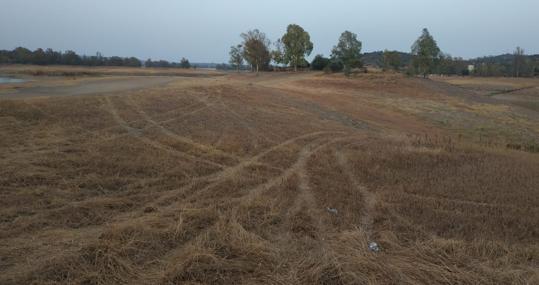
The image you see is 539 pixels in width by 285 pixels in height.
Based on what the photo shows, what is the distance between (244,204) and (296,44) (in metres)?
63.2

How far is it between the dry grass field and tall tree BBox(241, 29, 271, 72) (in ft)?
178

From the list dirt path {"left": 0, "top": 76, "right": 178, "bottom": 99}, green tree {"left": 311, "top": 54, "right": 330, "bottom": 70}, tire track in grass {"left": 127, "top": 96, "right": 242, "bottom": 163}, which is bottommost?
tire track in grass {"left": 127, "top": 96, "right": 242, "bottom": 163}

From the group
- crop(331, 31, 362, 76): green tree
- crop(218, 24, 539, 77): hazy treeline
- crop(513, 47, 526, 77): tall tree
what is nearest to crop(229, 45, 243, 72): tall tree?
crop(218, 24, 539, 77): hazy treeline

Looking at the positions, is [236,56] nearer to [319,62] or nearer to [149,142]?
[319,62]

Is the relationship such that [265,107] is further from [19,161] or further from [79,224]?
[79,224]

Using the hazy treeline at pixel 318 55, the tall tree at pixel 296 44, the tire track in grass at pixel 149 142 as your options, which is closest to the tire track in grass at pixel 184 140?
the tire track in grass at pixel 149 142

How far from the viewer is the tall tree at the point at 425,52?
63.4 m

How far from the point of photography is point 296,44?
66500 millimetres

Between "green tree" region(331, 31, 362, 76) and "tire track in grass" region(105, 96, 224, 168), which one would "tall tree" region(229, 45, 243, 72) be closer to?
"green tree" region(331, 31, 362, 76)

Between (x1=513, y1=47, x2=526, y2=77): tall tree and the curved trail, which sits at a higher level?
(x1=513, y1=47, x2=526, y2=77): tall tree

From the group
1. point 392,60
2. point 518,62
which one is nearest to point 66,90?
point 392,60

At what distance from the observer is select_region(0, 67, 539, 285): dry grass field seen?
14.9 feet

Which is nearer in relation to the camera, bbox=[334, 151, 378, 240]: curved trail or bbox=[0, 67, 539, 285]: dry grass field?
bbox=[0, 67, 539, 285]: dry grass field

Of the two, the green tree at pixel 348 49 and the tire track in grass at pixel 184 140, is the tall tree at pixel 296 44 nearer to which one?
the green tree at pixel 348 49
